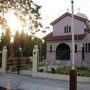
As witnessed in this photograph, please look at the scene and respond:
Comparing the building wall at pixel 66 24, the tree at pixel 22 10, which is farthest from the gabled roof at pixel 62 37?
the tree at pixel 22 10

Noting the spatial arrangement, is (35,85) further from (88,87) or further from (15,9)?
(15,9)

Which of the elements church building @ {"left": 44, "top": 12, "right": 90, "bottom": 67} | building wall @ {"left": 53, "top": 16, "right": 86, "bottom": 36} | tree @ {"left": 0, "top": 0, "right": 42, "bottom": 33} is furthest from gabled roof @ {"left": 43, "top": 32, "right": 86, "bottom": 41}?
tree @ {"left": 0, "top": 0, "right": 42, "bottom": 33}

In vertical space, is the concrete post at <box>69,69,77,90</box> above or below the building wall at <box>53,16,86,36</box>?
below

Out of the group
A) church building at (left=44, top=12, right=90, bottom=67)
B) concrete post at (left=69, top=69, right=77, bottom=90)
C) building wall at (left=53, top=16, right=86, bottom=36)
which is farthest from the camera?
building wall at (left=53, top=16, right=86, bottom=36)

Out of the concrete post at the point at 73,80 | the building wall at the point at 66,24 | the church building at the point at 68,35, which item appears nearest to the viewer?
the concrete post at the point at 73,80

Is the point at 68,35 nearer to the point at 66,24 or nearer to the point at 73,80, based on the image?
the point at 66,24

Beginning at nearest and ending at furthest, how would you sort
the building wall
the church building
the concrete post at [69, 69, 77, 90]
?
the concrete post at [69, 69, 77, 90]
the church building
the building wall

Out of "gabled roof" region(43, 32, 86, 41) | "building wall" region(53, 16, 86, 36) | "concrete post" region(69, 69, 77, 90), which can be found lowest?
"concrete post" region(69, 69, 77, 90)

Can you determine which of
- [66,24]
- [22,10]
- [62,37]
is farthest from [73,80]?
[66,24]

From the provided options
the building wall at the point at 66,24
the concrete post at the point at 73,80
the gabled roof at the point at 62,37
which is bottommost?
the concrete post at the point at 73,80

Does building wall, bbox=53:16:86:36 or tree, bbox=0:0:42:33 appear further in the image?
building wall, bbox=53:16:86:36

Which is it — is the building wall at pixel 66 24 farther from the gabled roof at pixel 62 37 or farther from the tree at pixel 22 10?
the tree at pixel 22 10

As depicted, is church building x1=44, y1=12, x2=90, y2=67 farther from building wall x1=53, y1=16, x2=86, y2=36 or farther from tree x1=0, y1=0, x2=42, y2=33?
tree x1=0, y1=0, x2=42, y2=33

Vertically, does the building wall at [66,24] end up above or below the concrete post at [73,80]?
above
